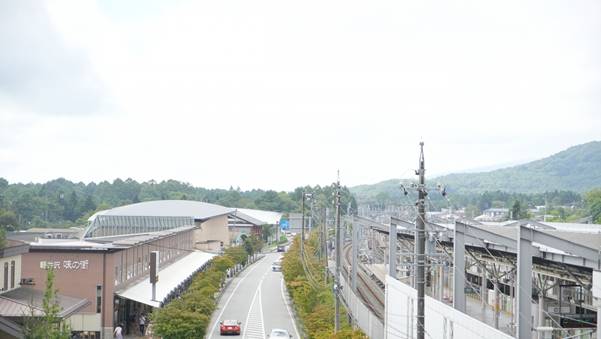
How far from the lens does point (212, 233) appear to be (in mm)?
76500

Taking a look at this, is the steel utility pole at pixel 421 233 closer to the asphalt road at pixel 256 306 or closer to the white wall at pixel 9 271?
the white wall at pixel 9 271

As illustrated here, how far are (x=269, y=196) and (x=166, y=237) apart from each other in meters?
118

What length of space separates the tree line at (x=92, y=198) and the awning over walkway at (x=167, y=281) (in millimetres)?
43289

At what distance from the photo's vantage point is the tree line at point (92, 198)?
388ft

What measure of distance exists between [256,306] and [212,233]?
118ft

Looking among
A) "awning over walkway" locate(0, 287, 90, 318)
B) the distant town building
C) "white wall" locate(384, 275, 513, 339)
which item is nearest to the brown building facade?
"awning over walkway" locate(0, 287, 90, 318)

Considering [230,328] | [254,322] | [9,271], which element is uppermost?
[9,271]

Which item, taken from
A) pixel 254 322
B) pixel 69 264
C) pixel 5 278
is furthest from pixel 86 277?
pixel 254 322

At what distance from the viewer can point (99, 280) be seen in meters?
29.4

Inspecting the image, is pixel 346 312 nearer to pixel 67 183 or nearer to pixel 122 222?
pixel 122 222

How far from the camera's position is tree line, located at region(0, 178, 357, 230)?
11831 centimetres

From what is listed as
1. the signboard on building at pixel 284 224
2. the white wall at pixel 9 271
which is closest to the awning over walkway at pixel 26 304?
the white wall at pixel 9 271

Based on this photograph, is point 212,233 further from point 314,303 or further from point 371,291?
point 314,303

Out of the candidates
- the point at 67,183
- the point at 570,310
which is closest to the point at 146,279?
the point at 570,310
